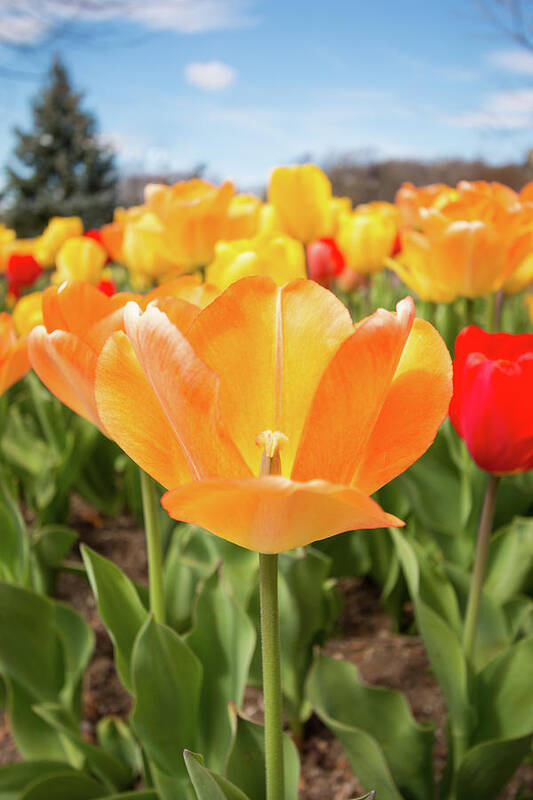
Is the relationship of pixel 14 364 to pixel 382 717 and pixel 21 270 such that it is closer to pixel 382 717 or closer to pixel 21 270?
pixel 382 717

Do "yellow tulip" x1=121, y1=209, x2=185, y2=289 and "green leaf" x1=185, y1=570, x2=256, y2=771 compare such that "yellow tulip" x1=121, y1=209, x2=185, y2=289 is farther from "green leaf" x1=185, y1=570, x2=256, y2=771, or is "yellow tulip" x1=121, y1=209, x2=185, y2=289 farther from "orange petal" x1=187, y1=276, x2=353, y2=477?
"orange petal" x1=187, y1=276, x2=353, y2=477

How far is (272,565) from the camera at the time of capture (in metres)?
0.46

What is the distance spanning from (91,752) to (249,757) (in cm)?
40

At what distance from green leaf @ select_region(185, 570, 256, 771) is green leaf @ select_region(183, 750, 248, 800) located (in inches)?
10.7

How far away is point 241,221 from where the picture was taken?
1546 millimetres

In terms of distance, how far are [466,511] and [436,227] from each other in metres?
0.47

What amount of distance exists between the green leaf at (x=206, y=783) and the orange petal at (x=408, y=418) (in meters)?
0.25

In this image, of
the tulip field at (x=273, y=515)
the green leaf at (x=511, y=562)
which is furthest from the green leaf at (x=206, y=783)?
the green leaf at (x=511, y=562)

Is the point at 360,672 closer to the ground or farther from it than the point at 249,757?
closer to the ground

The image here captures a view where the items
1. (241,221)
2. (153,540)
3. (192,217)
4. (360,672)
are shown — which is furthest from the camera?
(241,221)

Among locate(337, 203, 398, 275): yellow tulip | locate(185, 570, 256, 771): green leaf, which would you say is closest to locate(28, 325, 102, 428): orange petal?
locate(185, 570, 256, 771): green leaf

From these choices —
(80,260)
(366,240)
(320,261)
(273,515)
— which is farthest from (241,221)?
(273,515)

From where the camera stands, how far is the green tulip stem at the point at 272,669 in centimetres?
47

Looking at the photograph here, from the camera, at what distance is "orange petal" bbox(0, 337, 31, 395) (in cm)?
86
